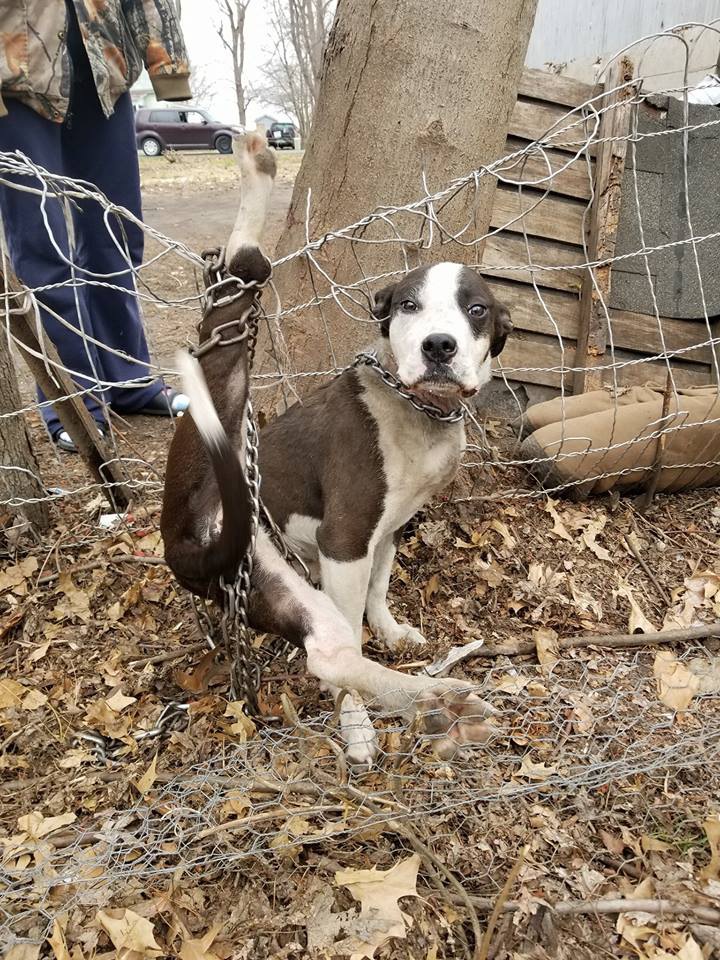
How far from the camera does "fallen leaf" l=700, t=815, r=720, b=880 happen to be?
1818 mm

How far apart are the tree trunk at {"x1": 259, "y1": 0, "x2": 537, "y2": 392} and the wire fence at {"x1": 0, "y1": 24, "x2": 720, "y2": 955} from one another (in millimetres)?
20

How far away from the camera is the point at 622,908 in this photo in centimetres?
171

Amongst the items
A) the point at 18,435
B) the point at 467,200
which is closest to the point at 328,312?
the point at 467,200

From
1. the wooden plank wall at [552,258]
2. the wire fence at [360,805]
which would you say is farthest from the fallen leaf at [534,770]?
the wooden plank wall at [552,258]

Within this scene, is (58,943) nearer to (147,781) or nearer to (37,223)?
(147,781)

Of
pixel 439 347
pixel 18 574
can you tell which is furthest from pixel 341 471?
pixel 18 574

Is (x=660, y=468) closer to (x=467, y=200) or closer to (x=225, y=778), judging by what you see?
(x=467, y=200)

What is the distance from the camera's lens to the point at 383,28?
2.83m

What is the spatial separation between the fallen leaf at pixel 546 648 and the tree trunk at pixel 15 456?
2.23 m

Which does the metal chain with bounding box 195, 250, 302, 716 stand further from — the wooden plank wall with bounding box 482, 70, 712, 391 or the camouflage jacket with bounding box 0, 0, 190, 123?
the wooden plank wall with bounding box 482, 70, 712, 391

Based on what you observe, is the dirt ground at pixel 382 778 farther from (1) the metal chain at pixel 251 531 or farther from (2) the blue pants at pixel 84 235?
(2) the blue pants at pixel 84 235

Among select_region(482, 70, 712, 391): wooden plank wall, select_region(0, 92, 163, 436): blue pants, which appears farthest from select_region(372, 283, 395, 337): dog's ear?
select_region(482, 70, 712, 391): wooden plank wall

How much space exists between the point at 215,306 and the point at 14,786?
62.7 inches

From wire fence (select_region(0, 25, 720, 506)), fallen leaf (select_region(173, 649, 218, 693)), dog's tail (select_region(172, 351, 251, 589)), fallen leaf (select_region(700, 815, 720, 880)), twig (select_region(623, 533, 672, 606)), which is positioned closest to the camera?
dog's tail (select_region(172, 351, 251, 589))
